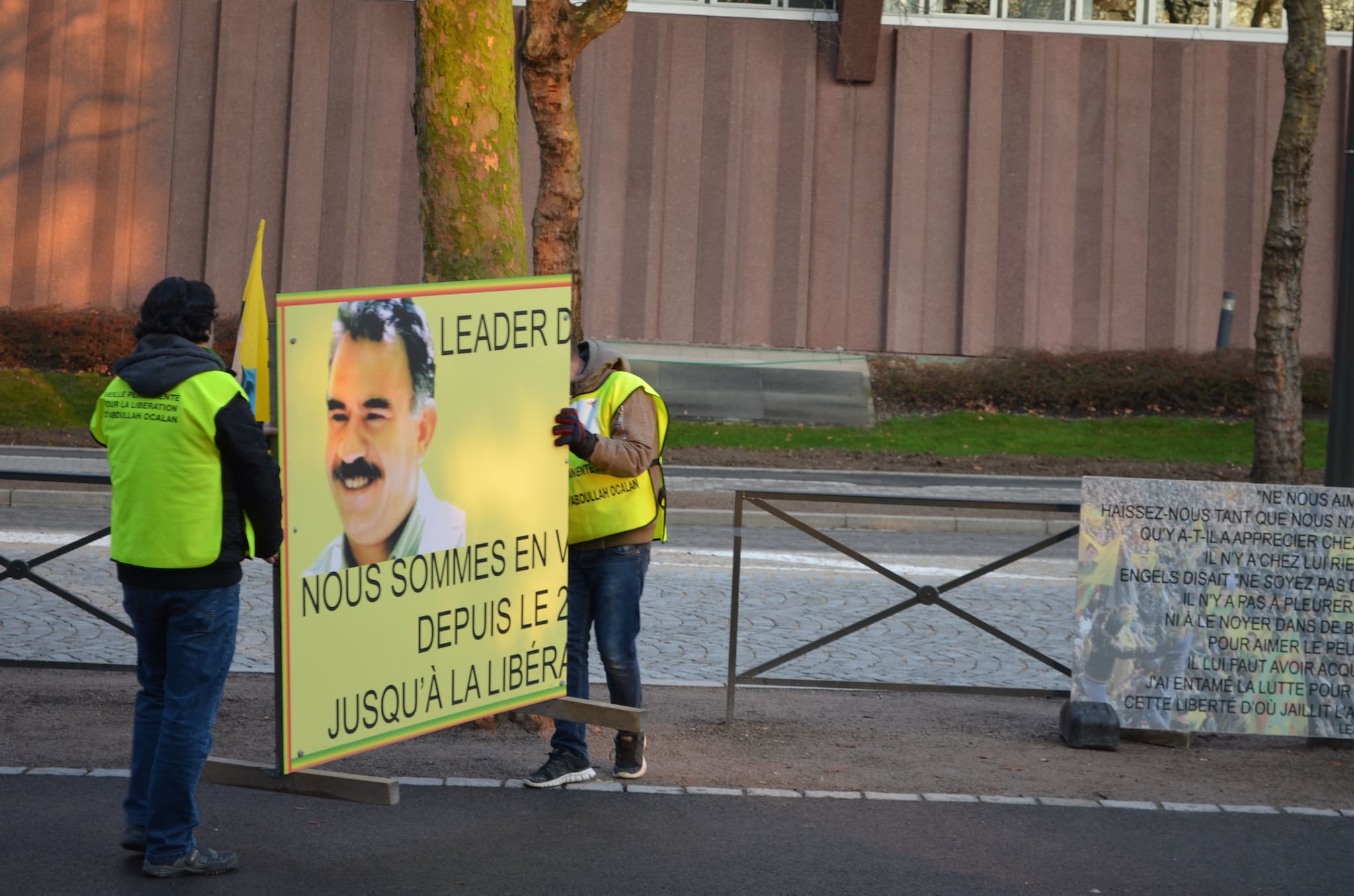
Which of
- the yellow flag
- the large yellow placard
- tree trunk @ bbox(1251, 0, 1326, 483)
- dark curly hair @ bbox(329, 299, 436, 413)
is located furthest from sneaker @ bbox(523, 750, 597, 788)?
tree trunk @ bbox(1251, 0, 1326, 483)

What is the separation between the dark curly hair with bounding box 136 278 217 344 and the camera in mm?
4430

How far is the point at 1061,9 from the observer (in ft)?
83.8

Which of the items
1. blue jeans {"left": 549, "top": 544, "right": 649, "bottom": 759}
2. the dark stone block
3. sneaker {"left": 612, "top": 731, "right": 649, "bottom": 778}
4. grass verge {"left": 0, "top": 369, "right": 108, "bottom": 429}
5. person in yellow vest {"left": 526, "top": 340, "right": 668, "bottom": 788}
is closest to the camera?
person in yellow vest {"left": 526, "top": 340, "right": 668, "bottom": 788}

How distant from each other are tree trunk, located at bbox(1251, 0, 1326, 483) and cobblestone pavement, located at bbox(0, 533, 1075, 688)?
4.71 m

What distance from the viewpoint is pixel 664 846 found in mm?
5078

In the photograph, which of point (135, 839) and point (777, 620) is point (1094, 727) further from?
point (135, 839)

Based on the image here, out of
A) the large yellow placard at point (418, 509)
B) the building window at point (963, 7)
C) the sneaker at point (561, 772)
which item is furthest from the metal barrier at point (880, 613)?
the building window at point (963, 7)

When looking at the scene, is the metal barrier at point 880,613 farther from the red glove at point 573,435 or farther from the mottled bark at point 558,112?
the mottled bark at point 558,112

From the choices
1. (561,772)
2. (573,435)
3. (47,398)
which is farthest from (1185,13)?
(561,772)

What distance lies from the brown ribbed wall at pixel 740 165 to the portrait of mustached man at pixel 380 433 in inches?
806

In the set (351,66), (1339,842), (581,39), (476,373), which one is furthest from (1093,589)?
(351,66)

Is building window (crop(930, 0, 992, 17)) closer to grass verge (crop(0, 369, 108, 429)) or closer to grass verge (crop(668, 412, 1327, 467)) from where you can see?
grass verge (crop(668, 412, 1327, 467))

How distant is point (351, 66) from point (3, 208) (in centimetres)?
667

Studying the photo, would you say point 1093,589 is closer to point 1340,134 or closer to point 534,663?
point 534,663
